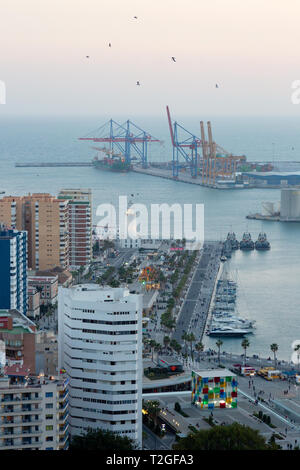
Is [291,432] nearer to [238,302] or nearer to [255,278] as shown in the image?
[238,302]

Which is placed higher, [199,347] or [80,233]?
[80,233]

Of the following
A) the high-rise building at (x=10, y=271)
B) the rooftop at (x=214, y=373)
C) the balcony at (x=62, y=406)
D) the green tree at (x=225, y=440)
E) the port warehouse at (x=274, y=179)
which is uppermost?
the port warehouse at (x=274, y=179)

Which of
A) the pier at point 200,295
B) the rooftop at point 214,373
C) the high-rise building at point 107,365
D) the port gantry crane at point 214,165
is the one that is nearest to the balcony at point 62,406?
the high-rise building at point 107,365

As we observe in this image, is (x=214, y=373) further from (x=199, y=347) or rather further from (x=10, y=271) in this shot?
(x=10, y=271)

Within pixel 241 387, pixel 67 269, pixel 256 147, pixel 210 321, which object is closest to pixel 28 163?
pixel 256 147

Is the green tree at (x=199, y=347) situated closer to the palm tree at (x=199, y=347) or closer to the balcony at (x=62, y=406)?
the palm tree at (x=199, y=347)

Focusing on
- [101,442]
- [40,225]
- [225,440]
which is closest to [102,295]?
[101,442]
